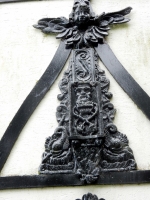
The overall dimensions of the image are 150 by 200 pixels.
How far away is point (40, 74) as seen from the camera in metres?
2.59

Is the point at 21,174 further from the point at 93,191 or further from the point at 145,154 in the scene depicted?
the point at 145,154

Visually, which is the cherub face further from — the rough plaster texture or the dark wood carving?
the rough plaster texture

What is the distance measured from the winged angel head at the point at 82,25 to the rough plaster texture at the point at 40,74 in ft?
0.23

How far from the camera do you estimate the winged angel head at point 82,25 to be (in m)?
2.62

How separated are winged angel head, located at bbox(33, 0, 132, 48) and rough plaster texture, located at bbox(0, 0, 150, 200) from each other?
7cm

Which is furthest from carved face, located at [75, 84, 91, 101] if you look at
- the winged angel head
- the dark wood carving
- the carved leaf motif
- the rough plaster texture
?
the carved leaf motif

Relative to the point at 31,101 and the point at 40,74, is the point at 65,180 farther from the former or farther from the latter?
the point at 40,74

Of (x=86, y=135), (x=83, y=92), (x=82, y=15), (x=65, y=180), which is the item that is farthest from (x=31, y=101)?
(x=82, y=15)

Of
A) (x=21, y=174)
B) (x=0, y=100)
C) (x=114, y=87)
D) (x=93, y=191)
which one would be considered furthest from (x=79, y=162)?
(x=0, y=100)

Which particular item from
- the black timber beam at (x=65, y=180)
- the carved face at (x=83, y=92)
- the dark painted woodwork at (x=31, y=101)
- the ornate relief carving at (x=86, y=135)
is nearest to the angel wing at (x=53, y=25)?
the dark painted woodwork at (x=31, y=101)

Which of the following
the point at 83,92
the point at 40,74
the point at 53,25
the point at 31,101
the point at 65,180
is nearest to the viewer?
the point at 65,180

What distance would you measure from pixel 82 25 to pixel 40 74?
502 millimetres

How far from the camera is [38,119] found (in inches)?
96.2

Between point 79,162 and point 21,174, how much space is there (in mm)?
403
